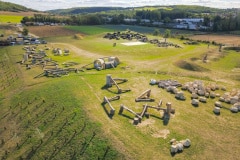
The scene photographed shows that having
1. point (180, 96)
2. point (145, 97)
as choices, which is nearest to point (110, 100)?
point (145, 97)

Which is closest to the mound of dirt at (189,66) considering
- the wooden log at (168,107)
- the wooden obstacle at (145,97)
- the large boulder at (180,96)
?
the large boulder at (180,96)

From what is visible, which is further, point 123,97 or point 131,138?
point 123,97

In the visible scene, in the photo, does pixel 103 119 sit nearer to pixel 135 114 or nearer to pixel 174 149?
pixel 135 114

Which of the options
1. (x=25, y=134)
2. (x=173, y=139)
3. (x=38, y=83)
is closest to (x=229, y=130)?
(x=173, y=139)

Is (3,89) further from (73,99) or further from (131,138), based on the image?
(131,138)

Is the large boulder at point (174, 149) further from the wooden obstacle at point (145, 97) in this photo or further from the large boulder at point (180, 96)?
the large boulder at point (180, 96)

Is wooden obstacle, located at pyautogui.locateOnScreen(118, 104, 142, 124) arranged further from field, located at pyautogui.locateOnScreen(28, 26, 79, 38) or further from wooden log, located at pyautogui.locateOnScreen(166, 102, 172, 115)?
field, located at pyautogui.locateOnScreen(28, 26, 79, 38)

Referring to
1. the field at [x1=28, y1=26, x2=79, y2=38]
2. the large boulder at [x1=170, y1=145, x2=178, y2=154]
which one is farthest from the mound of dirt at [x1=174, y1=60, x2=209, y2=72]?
the field at [x1=28, y1=26, x2=79, y2=38]

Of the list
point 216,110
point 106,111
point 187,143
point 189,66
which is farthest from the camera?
point 189,66
